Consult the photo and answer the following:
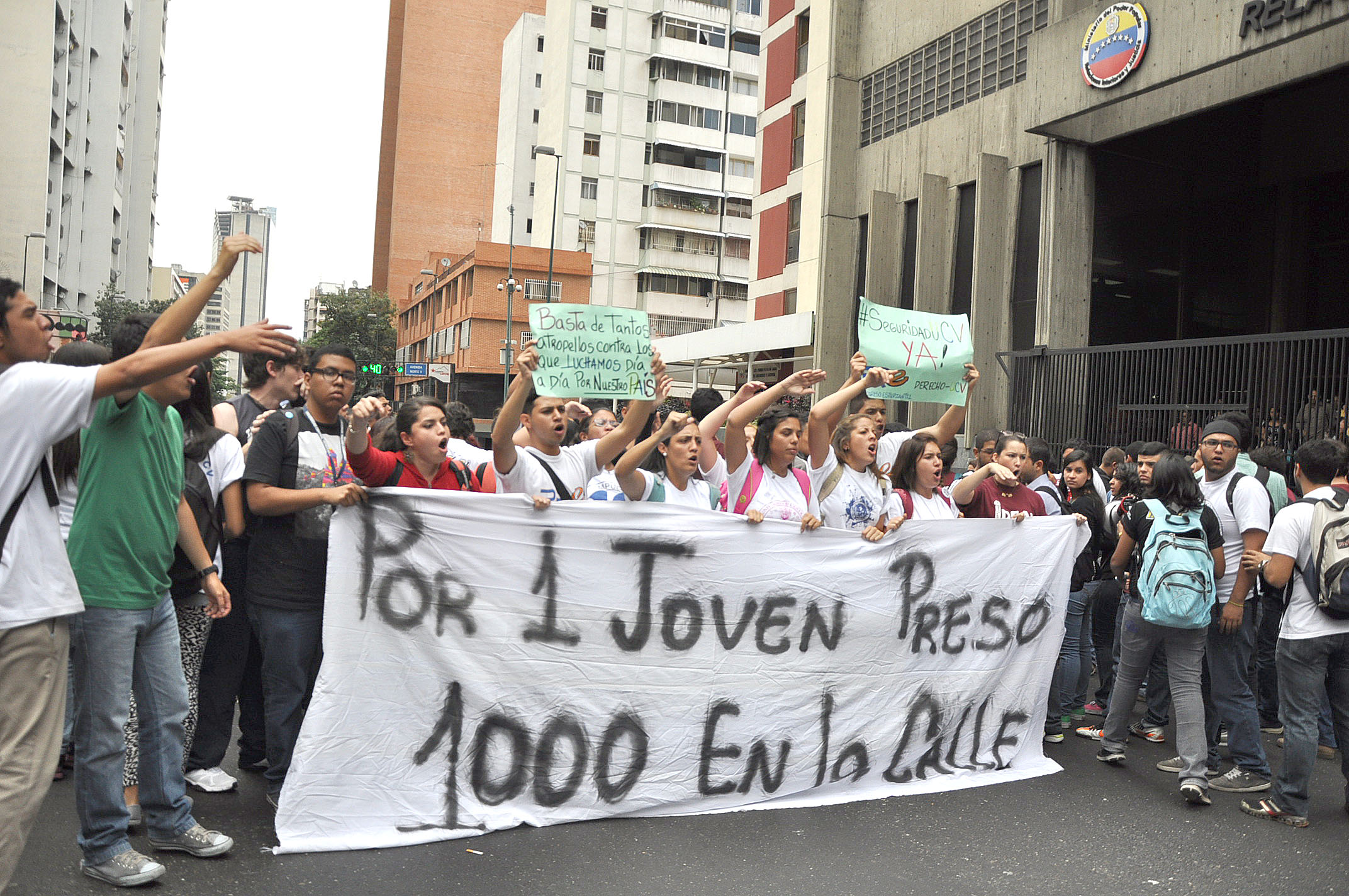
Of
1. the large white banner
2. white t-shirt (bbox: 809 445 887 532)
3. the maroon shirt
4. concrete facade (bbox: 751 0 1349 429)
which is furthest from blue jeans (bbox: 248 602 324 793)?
concrete facade (bbox: 751 0 1349 429)

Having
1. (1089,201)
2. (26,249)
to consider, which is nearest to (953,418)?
(1089,201)

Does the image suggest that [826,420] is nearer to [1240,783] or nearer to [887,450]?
[887,450]

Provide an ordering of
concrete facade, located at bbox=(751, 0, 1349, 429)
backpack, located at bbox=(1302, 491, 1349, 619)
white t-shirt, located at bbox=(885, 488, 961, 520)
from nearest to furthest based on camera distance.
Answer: backpack, located at bbox=(1302, 491, 1349, 619), white t-shirt, located at bbox=(885, 488, 961, 520), concrete facade, located at bbox=(751, 0, 1349, 429)

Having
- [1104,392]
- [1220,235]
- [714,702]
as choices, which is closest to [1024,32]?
[1220,235]

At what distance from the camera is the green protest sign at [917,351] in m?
6.10

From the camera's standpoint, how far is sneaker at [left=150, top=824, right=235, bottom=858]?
12.5ft

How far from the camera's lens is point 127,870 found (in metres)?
3.56

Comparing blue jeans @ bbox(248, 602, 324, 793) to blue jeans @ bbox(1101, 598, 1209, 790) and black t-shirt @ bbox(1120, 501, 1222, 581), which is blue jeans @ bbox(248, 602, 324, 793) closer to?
blue jeans @ bbox(1101, 598, 1209, 790)

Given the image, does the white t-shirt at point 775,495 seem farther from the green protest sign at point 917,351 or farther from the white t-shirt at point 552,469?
the green protest sign at point 917,351

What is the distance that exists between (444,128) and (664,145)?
3982 cm

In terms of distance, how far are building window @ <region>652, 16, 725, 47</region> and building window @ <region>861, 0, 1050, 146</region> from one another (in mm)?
38510

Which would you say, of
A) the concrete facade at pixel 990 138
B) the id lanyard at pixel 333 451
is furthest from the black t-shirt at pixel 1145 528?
the concrete facade at pixel 990 138

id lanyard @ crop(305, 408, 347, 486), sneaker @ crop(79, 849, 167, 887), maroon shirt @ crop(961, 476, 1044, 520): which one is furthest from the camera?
maroon shirt @ crop(961, 476, 1044, 520)

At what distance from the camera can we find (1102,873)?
13.6ft
